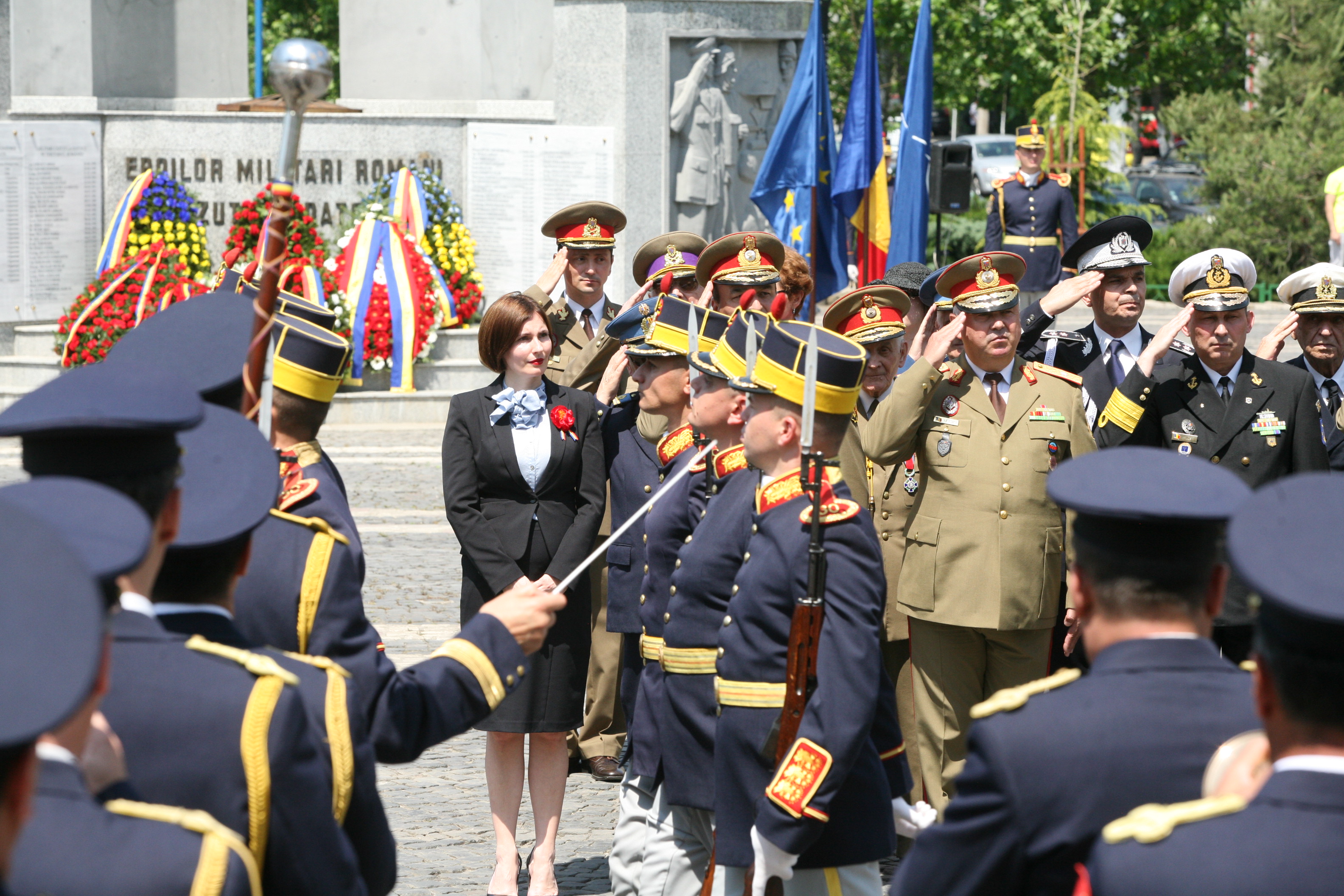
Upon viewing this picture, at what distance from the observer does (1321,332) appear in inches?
251

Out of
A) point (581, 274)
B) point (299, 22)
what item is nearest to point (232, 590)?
point (581, 274)

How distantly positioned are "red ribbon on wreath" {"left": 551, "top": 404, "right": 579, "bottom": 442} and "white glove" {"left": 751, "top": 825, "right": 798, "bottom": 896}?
236 cm

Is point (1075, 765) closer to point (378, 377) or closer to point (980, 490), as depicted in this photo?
point (980, 490)

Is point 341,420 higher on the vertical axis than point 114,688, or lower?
lower

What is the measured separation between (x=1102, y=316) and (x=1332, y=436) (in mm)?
1071

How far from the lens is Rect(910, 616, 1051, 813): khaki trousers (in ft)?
18.6

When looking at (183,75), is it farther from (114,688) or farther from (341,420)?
(114,688)

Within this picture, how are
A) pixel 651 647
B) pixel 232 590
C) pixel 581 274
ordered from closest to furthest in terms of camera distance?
pixel 232 590 → pixel 651 647 → pixel 581 274

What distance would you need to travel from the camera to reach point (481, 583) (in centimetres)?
575

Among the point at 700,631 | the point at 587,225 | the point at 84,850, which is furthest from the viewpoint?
the point at 587,225

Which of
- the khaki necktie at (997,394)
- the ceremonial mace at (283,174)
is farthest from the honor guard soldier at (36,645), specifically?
the khaki necktie at (997,394)

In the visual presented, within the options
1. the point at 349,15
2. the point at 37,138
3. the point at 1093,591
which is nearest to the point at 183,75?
the point at 349,15

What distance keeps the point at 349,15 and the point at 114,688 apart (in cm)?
1795

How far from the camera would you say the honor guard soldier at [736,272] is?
6.34 m
